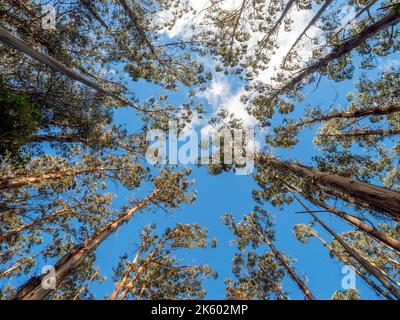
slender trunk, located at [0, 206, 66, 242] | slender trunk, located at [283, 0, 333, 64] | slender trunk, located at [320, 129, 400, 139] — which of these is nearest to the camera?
slender trunk, located at [283, 0, 333, 64]

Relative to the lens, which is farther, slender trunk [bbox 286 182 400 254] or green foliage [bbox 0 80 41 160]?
slender trunk [bbox 286 182 400 254]

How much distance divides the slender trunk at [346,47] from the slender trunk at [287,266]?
7.65 m

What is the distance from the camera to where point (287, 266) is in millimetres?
11312

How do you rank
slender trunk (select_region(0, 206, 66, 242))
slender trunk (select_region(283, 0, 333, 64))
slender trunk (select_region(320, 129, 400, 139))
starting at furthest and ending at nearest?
slender trunk (select_region(320, 129, 400, 139)), slender trunk (select_region(0, 206, 66, 242)), slender trunk (select_region(283, 0, 333, 64))

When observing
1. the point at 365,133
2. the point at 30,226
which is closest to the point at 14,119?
the point at 30,226

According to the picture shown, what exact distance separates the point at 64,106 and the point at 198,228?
9267mm

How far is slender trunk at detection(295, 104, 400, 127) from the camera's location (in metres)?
8.11

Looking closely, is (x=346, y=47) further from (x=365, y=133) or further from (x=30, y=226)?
(x=30, y=226)

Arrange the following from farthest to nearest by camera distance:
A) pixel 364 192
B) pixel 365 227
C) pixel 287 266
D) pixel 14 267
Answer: pixel 287 266 → pixel 14 267 → pixel 365 227 → pixel 364 192

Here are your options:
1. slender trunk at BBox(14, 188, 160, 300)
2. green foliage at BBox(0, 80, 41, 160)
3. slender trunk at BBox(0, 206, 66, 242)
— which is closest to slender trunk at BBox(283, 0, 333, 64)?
green foliage at BBox(0, 80, 41, 160)

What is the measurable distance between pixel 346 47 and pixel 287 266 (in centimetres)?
927

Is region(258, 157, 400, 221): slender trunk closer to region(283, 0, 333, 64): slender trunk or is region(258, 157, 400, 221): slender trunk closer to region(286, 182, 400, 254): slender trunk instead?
region(286, 182, 400, 254): slender trunk

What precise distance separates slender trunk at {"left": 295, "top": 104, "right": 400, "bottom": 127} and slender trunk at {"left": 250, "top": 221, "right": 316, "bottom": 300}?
6367 mm

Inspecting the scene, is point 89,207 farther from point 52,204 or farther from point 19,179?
point 19,179
